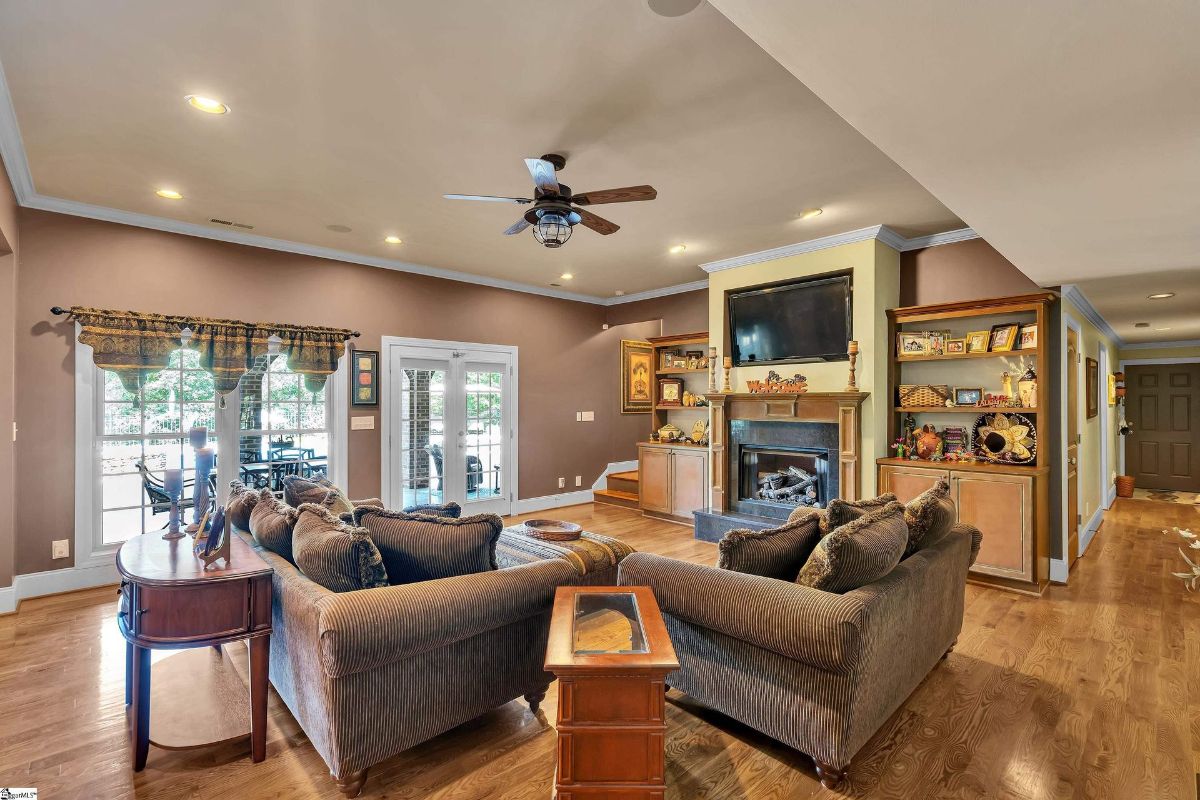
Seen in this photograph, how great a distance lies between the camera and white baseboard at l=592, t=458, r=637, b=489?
770 centimetres

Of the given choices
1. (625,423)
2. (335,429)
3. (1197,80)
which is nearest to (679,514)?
(625,423)

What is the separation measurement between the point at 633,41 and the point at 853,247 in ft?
10.5

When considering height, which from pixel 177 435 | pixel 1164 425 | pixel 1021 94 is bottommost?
pixel 1164 425

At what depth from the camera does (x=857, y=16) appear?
4.54 feet

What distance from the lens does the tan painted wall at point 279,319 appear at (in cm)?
393

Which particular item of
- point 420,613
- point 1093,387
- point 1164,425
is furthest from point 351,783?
point 1164,425

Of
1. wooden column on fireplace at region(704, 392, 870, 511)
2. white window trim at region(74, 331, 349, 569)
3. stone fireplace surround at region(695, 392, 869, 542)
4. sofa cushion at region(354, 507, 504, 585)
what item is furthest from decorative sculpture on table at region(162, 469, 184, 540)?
wooden column on fireplace at region(704, 392, 870, 511)

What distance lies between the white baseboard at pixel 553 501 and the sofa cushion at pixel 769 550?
468cm

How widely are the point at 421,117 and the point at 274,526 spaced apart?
2.07m

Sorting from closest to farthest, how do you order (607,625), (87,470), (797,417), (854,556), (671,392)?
(607,625)
(854,556)
(87,470)
(797,417)
(671,392)

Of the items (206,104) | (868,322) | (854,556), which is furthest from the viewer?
(868,322)

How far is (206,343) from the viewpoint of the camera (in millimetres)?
4500

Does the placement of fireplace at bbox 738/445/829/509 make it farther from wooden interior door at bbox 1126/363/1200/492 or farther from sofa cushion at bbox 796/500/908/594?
wooden interior door at bbox 1126/363/1200/492

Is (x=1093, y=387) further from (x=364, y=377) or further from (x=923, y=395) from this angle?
(x=364, y=377)
